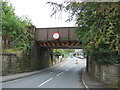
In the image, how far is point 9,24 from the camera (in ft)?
64.7

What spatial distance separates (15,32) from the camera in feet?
66.4

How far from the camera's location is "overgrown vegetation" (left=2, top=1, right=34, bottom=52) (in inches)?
784

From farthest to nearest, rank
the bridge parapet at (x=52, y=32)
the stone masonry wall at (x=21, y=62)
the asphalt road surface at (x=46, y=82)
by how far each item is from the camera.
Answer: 1. the bridge parapet at (x=52, y=32)
2. the stone masonry wall at (x=21, y=62)
3. the asphalt road surface at (x=46, y=82)

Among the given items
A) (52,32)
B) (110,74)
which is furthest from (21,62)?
(110,74)

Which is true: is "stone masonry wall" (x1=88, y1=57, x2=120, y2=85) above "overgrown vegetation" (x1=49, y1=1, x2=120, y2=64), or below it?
below

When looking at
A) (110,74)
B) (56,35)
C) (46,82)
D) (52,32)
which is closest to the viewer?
(110,74)

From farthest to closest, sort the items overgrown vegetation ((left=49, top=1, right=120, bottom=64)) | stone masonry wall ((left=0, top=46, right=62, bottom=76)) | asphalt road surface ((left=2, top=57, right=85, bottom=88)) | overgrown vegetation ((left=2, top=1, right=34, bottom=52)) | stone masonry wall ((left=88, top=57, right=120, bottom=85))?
1. overgrown vegetation ((left=2, top=1, right=34, bottom=52))
2. stone masonry wall ((left=0, top=46, right=62, bottom=76))
3. stone masonry wall ((left=88, top=57, right=120, bottom=85))
4. asphalt road surface ((left=2, top=57, right=85, bottom=88))
5. overgrown vegetation ((left=49, top=1, right=120, bottom=64))

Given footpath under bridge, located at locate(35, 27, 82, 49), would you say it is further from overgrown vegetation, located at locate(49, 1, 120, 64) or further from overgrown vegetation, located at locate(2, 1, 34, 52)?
overgrown vegetation, located at locate(49, 1, 120, 64)

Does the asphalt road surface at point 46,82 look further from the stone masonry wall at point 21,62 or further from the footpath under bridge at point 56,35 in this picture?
the footpath under bridge at point 56,35

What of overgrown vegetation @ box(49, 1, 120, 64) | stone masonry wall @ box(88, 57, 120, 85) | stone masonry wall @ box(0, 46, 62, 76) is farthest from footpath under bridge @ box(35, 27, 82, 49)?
overgrown vegetation @ box(49, 1, 120, 64)

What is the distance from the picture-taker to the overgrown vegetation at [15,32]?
1991 cm

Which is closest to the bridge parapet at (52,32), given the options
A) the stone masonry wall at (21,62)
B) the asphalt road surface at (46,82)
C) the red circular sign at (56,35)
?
the red circular sign at (56,35)

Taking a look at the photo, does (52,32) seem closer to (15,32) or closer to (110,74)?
(15,32)

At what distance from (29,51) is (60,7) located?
17.2 metres
